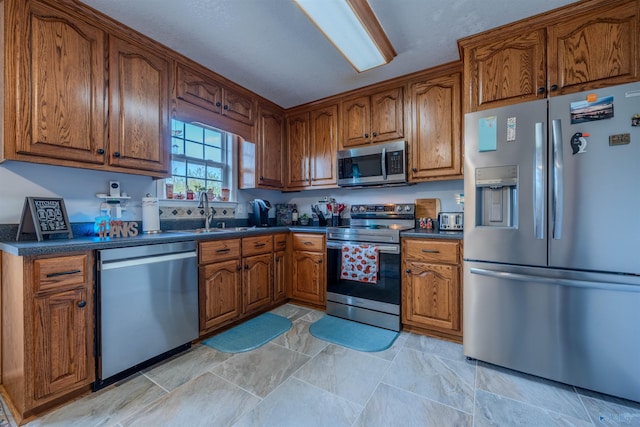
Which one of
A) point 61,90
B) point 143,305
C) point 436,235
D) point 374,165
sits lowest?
point 143,305

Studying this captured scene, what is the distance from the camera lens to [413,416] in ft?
4.64

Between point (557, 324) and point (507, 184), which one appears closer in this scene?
point (557, 324)

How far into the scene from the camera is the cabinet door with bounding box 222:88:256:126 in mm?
2687

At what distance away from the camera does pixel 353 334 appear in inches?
92.4

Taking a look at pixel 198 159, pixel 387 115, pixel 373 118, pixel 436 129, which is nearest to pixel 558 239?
pixel 436 129

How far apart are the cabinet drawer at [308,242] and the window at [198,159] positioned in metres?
1.05

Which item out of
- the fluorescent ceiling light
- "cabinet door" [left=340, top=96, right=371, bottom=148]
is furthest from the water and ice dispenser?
"cabinet door" [left=340, top=96, right=371, bottom=148]

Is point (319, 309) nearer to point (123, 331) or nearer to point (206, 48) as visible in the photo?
point (123, 331)

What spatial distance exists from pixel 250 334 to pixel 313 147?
7.07 feet

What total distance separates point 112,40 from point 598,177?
10.6 feet

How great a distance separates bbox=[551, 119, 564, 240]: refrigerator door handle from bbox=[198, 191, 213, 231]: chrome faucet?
2.78 metres

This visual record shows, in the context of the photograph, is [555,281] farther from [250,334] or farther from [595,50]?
[250,334]

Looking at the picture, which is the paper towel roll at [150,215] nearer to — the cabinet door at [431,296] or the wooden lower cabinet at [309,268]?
the wooden lower cabinet at [309,268]

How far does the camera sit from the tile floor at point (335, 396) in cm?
139
